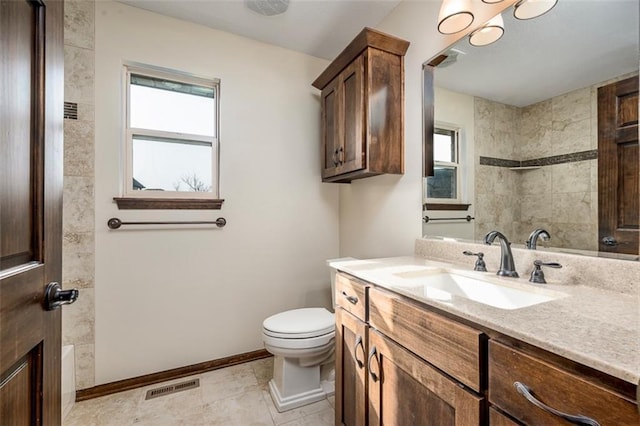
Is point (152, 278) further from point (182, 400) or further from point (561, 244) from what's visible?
point (561, 244)

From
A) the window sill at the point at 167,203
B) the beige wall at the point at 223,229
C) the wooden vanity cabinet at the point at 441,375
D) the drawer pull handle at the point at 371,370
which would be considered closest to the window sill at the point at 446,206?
the wooden vanity cabinet at the point at 441,375

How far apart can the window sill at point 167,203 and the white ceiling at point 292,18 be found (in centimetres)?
125

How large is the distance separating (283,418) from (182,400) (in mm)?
642

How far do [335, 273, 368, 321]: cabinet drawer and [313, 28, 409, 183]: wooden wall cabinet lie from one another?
69 cm

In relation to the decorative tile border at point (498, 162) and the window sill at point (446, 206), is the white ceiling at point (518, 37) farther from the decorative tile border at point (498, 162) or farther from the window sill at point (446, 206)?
the window sill at point (446, 206)

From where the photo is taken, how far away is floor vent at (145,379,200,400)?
177 centimetres

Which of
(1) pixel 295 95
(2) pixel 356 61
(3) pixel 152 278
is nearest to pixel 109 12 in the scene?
(1) pixel 295 95

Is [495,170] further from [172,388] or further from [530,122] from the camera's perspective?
[172,388]

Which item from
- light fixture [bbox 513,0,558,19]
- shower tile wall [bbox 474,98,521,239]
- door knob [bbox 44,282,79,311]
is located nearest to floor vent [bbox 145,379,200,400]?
door knob [bbox 44,282,79,311]

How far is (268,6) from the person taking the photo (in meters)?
1.82

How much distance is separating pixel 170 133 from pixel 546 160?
2.18m

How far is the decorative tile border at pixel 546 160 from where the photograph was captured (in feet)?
3.45

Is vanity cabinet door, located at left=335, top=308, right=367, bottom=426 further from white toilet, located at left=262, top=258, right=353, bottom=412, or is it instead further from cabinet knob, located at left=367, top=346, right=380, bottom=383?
white toilet, located at left=262, top=258, right=353, bottom=412

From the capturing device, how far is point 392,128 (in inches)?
68.6
